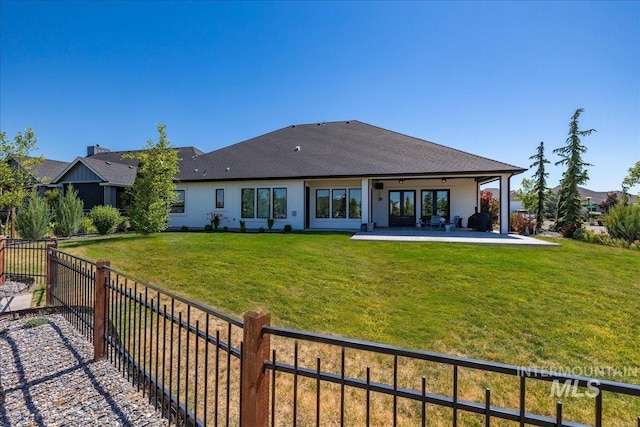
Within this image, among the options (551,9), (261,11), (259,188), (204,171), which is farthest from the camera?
(204,171)

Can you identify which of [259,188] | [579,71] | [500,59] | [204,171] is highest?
[500,59]

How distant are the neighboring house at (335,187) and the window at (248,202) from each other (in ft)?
0.19

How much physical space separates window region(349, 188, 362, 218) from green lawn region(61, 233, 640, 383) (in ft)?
21.0

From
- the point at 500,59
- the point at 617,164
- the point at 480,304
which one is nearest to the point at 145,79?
the point at 500,59

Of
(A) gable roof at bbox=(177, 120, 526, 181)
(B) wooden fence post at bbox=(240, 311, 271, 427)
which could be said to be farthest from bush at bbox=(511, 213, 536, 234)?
(B) wooden fence post at bbox=(240, 311, 271, 427)

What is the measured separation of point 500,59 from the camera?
39.3 feet

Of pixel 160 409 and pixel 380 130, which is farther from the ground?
pixel 380 130

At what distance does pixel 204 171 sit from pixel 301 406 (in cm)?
1755

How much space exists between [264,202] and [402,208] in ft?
26.6

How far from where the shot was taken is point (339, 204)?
57.4ft

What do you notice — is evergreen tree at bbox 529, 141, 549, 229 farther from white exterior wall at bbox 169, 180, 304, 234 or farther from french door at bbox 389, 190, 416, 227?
white exterior wall at bbox 169, 180, 304, 234

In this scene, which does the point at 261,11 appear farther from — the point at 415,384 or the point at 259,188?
the point at 415,384

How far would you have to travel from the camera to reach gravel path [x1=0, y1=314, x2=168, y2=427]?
2.93 m

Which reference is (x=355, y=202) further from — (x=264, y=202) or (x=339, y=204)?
(x=264, y=202)
